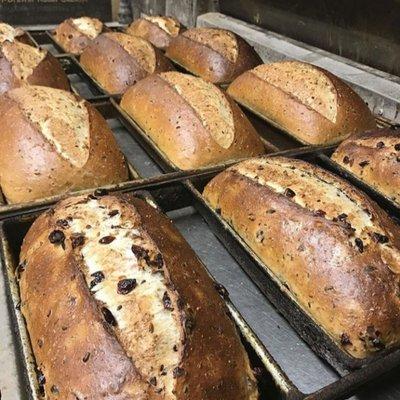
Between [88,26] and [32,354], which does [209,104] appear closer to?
[32,354]

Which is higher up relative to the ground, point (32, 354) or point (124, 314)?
point (124, 314)

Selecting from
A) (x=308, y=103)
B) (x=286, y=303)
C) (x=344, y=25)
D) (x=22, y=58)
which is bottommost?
(x=286, y=303)

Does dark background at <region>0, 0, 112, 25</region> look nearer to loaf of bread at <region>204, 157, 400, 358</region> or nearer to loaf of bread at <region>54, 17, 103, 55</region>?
loaf of bread at <region>54, 17, 103, 55</region>

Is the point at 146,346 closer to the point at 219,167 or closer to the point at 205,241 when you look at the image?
the point at 205,241

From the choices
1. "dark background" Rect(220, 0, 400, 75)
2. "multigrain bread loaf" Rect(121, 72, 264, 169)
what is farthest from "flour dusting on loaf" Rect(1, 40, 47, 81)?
"dark background" Rect(220, 0, 400, 75)

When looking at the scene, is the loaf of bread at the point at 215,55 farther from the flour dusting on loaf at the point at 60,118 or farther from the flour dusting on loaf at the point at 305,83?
the flour dusting on loaf at the point at 60,118

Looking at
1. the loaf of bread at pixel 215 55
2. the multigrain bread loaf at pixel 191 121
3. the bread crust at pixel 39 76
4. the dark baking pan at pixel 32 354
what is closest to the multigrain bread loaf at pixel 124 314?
the dark baking pan at pixel 32 354

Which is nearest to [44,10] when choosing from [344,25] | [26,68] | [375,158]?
[26,68]
